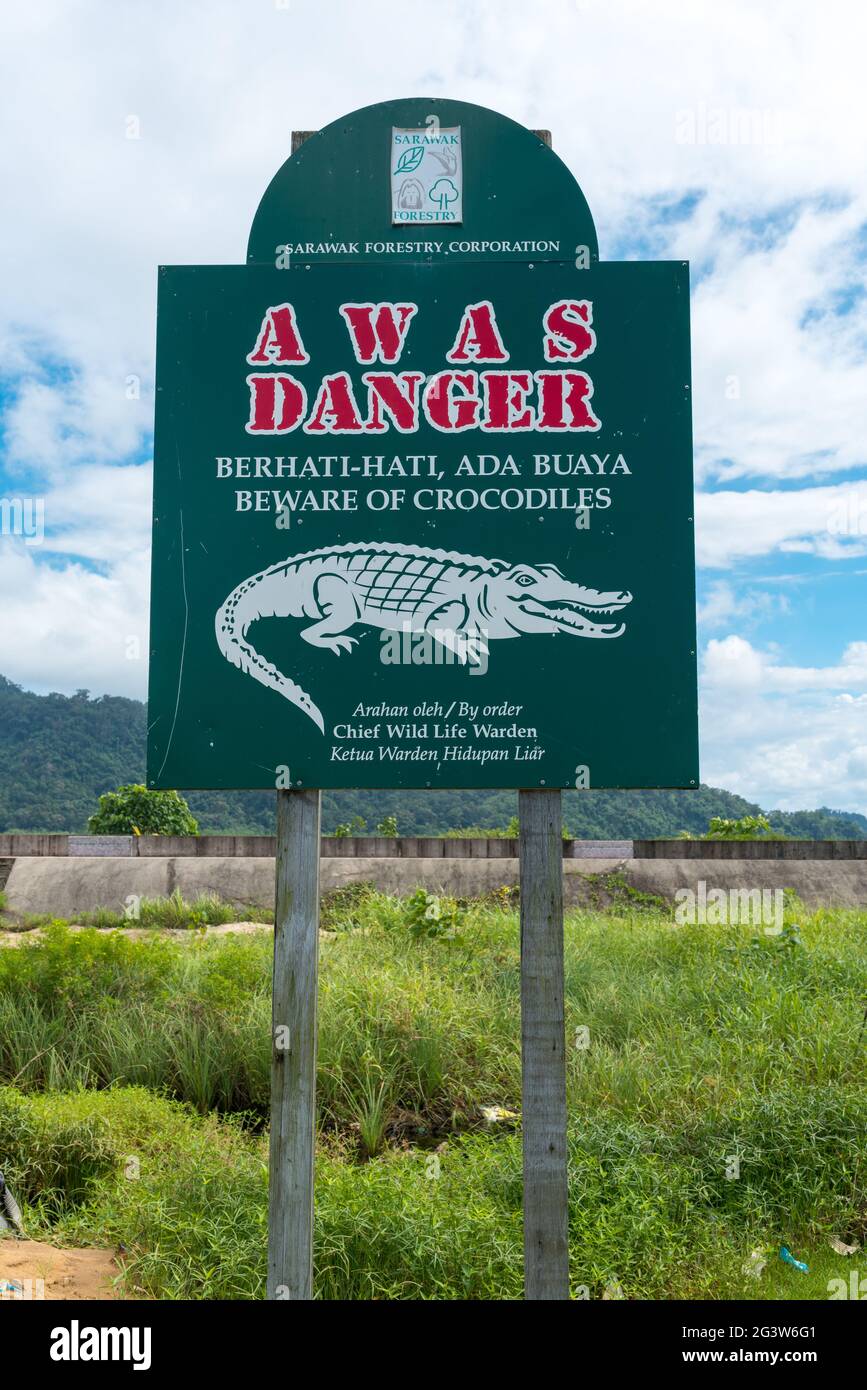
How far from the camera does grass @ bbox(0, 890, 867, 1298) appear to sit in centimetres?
353

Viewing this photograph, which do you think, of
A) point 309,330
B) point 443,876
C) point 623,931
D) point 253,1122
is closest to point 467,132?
point 309,330

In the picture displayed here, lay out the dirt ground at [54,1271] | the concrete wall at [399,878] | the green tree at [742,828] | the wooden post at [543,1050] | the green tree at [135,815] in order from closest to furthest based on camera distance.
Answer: the wooden post at [543,1050]
the dirt ground at [54,1271]
the concrete wall at [399,878]
the green tree at [742,828]
the green tree at [135,815]

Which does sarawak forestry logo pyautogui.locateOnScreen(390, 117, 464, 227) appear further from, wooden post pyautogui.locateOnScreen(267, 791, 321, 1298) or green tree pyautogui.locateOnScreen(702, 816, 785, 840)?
green tree pyautogui.locateOnScreen(702, 816, 785, 840)

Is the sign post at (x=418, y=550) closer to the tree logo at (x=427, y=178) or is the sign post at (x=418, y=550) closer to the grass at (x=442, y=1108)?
the tree logo at (x=427, y=178)

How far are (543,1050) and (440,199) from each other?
257 cm

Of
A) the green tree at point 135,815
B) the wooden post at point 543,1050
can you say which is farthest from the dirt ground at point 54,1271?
the green tree at point 135,815

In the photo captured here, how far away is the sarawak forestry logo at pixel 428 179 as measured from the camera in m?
3.15

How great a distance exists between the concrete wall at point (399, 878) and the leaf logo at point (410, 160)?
7.34m

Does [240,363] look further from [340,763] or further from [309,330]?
[340,763]

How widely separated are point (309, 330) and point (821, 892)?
8803mm

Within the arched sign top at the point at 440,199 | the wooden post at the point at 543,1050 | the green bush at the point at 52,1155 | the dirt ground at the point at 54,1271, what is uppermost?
the arched sign top at the point at 440,199

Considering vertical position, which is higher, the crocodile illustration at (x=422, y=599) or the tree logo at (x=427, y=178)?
the tree logo at (x=427, y=178)

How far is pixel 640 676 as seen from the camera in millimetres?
2965

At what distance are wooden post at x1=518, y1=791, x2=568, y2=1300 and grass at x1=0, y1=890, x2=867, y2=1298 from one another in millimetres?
589
